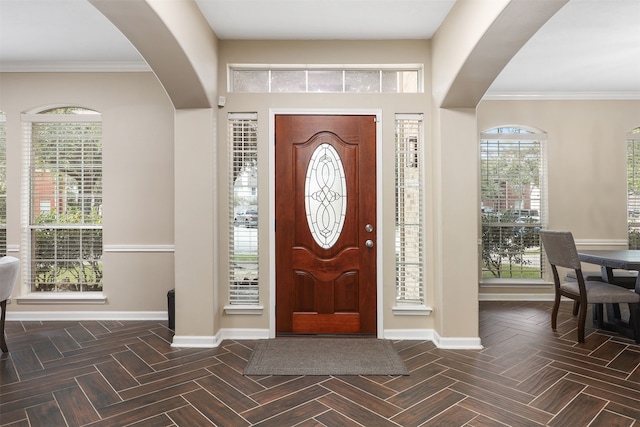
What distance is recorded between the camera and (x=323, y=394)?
2.55 meters

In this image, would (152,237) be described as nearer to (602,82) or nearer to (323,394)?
(323,394)

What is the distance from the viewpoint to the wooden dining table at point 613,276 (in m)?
3.43

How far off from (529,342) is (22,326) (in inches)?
202

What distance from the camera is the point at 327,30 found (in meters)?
3.45

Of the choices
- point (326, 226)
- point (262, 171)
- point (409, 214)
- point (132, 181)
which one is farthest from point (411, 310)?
point (132, 181)

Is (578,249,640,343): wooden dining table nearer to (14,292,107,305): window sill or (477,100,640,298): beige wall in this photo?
(477,100,640,298): beige wall

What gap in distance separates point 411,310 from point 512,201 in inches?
102

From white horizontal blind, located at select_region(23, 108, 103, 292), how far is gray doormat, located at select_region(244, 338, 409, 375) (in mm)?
2456

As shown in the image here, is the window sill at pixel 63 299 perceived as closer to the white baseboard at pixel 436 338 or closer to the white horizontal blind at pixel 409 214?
the white baseboard at pixel 436 338

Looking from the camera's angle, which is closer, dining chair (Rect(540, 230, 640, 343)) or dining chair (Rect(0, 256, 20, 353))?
dining chair (Rect(0, 256, 20, 353))

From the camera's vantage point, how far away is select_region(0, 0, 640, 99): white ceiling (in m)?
3.04

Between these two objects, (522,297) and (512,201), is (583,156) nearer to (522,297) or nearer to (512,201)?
(512,201)

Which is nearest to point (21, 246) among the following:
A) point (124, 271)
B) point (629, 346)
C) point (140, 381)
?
point (124, 271)

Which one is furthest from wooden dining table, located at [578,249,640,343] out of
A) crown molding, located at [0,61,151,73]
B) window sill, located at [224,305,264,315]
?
crown molding, located at [0,61,151,73]
